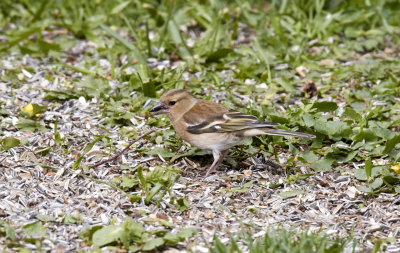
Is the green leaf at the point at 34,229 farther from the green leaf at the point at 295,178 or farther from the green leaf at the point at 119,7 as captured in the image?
the green leaf at the point at 119,7

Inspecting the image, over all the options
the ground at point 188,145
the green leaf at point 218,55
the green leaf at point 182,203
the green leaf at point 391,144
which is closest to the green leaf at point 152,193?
the ground at point 188,145

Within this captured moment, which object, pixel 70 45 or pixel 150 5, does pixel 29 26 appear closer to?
pixel 70 45

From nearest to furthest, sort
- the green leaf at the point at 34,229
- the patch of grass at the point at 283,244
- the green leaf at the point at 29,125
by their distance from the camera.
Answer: the patch of grass at the point at 283,244 → the green leaf at the point at 34,229 → the green leaf at the point at 29,125

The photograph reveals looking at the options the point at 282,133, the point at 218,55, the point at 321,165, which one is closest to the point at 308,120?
the point at 321,165

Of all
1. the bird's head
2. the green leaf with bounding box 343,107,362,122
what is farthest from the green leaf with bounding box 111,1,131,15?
the green leaf with bounding box 343,107,362,122

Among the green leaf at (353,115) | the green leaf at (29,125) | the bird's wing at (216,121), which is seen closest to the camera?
the bird's wing at (216,121)

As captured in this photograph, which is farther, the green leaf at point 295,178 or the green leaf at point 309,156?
the green leaf at point 309,156

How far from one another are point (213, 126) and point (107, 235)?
1.58 metres

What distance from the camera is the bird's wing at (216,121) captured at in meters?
5.13

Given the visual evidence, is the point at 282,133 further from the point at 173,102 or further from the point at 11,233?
the point at 11,233

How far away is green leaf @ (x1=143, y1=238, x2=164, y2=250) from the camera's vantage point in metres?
3.97

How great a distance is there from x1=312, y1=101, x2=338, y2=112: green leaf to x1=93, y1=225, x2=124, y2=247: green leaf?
2710mm

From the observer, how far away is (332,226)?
4469mm

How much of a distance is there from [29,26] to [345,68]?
4.26 meters
